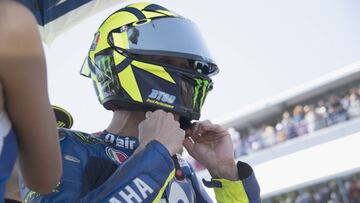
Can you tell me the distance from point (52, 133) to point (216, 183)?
0.97 m

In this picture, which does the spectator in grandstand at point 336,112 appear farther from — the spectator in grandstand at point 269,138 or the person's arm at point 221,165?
the person's arm at point 221,165

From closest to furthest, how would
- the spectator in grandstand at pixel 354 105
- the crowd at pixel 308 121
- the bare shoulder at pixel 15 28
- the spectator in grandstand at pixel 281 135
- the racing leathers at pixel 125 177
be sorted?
1. the bare shoulder at pixel 15 28
2. the racing leathers at pixel 125 177
3. the spectator in grandstand at pixel 354 105
4. the crowd at pixel 308 121
5. the spectator in grandstand at pixel 281 135

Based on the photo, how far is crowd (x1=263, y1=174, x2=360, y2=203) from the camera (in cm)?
1004

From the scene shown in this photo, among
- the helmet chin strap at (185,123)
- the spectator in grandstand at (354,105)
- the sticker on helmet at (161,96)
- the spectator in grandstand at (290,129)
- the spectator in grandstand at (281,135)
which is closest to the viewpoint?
the sticker on helmet at (161,96)

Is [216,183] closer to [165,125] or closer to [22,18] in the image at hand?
[165,125]

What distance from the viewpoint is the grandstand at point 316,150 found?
32.2ft

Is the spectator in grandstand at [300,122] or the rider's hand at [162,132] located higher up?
the rider's hand at [162,132]

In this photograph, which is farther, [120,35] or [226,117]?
[226,117]

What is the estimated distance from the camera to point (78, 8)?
9.86ft

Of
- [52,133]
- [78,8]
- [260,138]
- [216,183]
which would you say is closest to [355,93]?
[260,138]

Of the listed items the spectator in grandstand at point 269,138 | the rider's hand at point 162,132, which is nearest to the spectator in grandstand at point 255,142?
the spectator in grandstand at point 269,138

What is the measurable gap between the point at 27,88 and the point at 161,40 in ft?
2.63

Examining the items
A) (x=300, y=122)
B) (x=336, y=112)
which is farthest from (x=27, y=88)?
(x=300, y=122)

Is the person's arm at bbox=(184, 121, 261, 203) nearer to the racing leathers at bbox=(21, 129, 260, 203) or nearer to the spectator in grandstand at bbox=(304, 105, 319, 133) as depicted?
the racing leathers at bbox=(21, 129, 260, 203)
